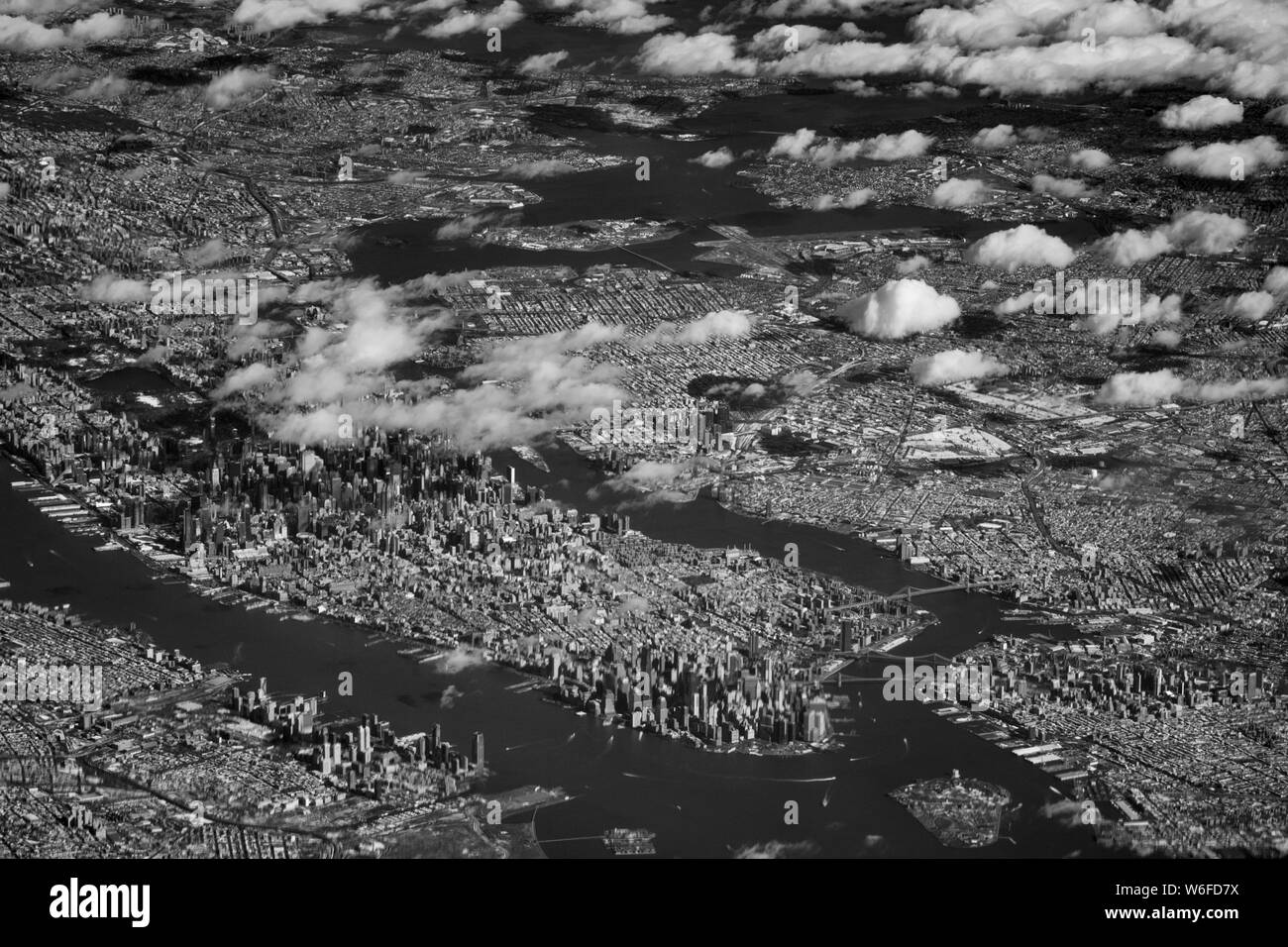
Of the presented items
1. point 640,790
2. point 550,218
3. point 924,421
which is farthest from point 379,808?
point 550,218

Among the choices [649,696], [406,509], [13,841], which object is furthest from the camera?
[406,509]

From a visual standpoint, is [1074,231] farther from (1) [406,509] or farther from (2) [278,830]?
(2) [278,830]

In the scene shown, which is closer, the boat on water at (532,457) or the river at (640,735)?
the river at (640,735)

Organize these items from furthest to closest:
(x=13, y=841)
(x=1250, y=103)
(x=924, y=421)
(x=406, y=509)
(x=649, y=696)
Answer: (x=1250, y=103), (x=924, y=421), (x=406, y=509), (x=649, y=696), (x=13, y=841)

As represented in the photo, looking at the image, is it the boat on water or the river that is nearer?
the river

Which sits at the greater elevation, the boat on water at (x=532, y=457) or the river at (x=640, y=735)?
the boat on water at (x=532, y=457)

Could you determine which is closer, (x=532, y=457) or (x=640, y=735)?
(x=640, y=735)

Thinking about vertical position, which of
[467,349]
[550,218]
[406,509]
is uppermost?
[550,218]

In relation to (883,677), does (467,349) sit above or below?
above

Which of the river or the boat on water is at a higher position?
the boat on water

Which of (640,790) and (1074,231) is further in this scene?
(1074,231)

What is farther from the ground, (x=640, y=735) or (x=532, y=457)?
(x=532, y=457)
